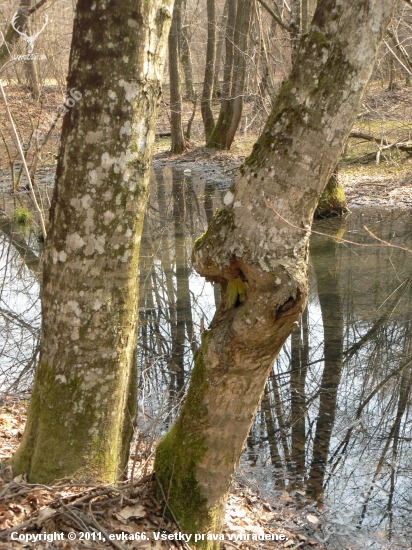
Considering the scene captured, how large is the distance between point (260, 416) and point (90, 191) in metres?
3.95

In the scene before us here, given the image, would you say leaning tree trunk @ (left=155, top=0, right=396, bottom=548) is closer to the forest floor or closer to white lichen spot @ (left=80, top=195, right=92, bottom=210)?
white lichen spot @ (left=80, top=195, right=92, bottom=210)

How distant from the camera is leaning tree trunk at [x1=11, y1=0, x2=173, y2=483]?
2885 millimetres

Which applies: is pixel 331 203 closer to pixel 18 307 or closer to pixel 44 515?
pixel 18 307

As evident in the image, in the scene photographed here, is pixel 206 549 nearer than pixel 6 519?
No

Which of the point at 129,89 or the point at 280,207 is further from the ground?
the point at 129,89

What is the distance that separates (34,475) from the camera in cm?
319

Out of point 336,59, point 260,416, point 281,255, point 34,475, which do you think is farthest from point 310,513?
point 336,59

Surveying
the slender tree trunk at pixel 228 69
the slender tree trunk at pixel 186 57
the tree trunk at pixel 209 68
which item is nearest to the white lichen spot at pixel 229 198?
the slender tree trunk at pixel 228 69

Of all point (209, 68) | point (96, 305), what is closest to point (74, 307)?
point (96, 305)

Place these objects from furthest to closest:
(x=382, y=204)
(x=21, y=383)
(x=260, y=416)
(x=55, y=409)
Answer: (x=382, y=204), (x=21, y=383), (x=260, y=416), (x=55, y=409)

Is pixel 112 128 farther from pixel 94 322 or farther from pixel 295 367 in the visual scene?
pixel 295 367

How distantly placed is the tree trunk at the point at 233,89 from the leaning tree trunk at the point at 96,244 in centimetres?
1554

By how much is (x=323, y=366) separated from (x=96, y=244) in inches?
190

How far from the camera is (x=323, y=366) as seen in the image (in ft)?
23.4
